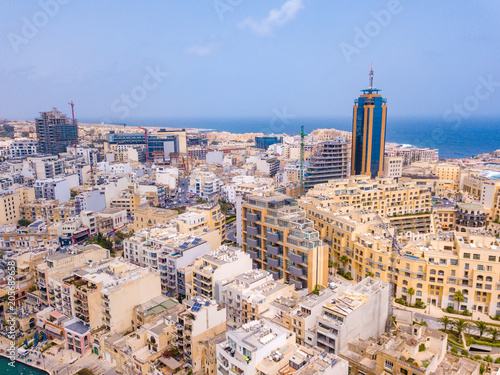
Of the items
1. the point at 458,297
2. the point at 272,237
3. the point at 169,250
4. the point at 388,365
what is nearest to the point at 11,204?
the point at 169,250

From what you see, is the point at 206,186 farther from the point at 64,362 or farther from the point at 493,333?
the point at 493,333

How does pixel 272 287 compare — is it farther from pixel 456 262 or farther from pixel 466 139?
pixel 466 139

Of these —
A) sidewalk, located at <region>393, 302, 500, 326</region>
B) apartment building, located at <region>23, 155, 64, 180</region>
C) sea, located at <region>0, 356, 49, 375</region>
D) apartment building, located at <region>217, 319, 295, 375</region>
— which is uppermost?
apartment building, located at <region>23, 155, 64, 180</region>

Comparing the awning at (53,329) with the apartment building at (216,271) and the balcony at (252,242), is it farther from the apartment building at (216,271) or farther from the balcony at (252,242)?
the balcony at (252,242)

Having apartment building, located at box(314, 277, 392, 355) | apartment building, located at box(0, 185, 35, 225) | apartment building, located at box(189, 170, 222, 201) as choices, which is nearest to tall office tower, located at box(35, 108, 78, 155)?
apartment building, located at box(0, 185, 35, 225)

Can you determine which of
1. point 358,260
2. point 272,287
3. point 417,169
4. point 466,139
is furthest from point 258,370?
point 466,139

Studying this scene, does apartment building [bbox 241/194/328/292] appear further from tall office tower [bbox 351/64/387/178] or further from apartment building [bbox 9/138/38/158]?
apartment building [bbox 9/138/38/158]

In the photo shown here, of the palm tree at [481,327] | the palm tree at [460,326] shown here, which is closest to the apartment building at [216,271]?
the palm tree at [460,326]
